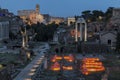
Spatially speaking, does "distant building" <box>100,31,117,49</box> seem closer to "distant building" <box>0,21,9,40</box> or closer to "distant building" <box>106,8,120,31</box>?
"distant building" <box>106,8,120,31</box>

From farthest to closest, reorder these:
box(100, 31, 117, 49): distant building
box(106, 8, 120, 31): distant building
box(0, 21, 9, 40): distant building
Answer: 1. box(0, 21, 9, 40): distant building
2. box(106, 8, 120, 31): distant building
3. box(100, 31, 117, 49): distant building

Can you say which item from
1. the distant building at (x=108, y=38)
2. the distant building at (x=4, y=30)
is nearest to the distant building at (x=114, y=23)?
the distant building at (x=108, y=38)

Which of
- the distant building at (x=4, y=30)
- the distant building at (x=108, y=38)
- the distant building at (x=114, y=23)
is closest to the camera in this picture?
the distant building at (x=108, y=38)

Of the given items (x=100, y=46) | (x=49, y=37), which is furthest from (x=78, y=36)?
(x=49, y=37)

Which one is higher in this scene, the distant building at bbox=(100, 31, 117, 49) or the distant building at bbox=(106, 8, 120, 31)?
the distant building at bbox=(106, 8, 120, 31)

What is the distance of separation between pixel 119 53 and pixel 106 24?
2653 cm

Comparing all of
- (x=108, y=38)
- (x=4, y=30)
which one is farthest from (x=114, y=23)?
(x=4, y=30)

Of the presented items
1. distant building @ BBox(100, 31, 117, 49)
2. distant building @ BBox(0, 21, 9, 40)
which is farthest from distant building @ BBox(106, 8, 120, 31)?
distant building @ BBox(0, 21, 9, 40)

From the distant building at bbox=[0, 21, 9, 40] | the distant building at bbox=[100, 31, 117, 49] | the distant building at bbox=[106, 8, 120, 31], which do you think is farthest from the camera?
the distant building at bbox=[0, 21, 9, 40]

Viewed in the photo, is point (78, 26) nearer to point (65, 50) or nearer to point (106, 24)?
point (106, 24)

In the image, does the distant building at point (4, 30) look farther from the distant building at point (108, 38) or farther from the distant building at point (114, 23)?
the distant building at point (108, 38)

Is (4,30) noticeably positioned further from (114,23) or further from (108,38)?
(108,38)

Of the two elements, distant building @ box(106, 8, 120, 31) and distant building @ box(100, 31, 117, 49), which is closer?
distant building @ box(100, 31, 117, 49)

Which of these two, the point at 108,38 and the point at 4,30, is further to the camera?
the point at 4,30
